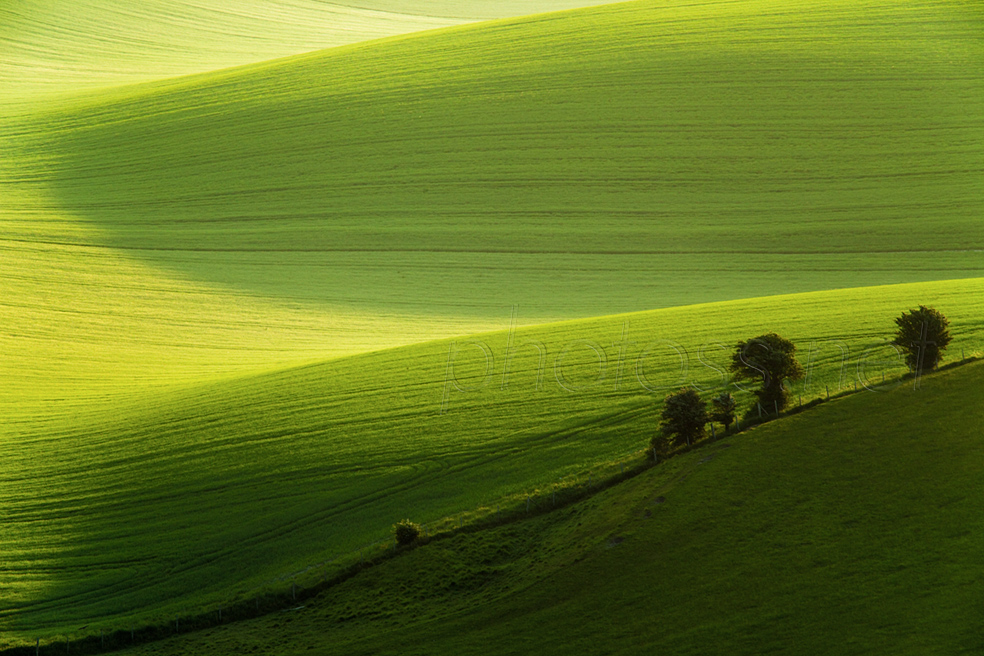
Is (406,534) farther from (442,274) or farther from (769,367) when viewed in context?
(442,274)

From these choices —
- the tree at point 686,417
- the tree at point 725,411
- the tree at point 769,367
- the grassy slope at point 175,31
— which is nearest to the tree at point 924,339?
the tree at point 769,367

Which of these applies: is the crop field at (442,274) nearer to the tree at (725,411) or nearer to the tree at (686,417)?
the tree at (725,411)

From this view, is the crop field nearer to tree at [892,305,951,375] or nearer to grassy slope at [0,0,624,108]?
tree at [892,305,951,375]

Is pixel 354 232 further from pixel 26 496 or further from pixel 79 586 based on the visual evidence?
pixel 79 586

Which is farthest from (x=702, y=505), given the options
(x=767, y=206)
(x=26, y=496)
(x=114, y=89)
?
(x=114, y=89)

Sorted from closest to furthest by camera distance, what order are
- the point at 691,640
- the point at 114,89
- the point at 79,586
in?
1. the point at 691,640
2. the point at 79,586
3. the point at 114,89

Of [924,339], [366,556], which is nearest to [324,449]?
[366,556]

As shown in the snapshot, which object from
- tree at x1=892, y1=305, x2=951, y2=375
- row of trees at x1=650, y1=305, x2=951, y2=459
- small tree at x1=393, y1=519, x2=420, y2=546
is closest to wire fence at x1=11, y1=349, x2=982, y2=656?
small tree at x1=393, y1=519, x2=420, y2=546
